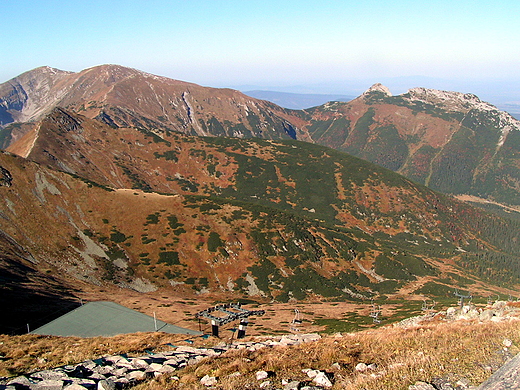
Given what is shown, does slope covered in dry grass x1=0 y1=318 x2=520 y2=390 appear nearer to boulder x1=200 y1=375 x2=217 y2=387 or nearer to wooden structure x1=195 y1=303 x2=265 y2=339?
boulder x1=200 y1=375 x2=217 y2=387

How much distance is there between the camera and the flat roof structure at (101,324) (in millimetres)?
Answer: 52328

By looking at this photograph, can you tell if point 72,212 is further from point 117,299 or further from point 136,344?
point 136,344

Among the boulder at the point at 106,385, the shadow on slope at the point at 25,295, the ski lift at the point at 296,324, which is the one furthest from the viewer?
the ski lift at the point at 296,324

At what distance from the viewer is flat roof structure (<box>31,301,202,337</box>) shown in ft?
172

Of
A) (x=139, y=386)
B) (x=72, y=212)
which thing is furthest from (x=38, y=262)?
(x=139, y=386)

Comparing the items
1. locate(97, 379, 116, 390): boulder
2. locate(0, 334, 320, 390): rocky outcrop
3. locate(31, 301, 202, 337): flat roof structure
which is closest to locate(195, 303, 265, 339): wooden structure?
locate(31, 301, 202, 337): flat roof structure

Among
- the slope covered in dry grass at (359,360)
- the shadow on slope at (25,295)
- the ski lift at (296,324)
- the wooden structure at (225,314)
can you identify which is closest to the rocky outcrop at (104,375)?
the slope covered in dry grass at (359,360)

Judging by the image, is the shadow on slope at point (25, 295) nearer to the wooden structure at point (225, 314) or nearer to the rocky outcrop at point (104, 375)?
the wooden structure at point (225, 314)

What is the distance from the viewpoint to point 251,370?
65.5 ft

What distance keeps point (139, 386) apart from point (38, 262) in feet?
324

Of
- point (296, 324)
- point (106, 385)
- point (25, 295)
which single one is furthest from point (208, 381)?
point (25, 295)

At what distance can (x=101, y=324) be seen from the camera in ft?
185

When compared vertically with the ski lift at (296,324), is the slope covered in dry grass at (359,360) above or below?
above

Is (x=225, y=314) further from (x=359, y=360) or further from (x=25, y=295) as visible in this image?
(x=359, y=360)
